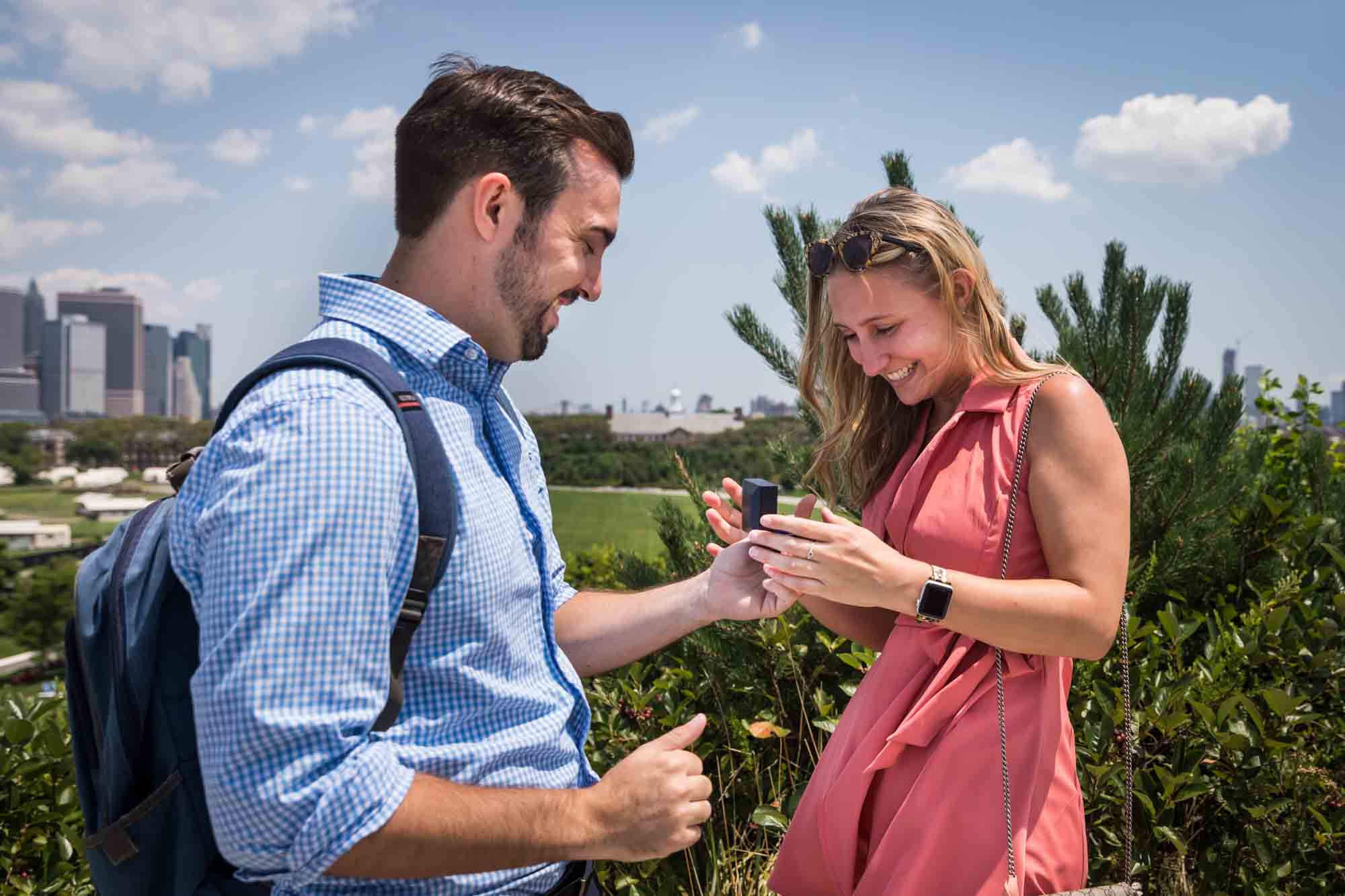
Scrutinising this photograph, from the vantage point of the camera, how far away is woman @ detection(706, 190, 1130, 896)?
1593 millimetres

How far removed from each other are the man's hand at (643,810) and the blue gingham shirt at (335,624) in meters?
0.16

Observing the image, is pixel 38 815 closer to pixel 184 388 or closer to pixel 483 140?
pixel 483 140

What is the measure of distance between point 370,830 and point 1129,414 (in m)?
3.19

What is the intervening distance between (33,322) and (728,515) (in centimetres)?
14184

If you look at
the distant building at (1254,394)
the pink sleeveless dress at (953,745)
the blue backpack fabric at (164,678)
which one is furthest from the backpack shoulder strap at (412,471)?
the distant building at (1254,394)

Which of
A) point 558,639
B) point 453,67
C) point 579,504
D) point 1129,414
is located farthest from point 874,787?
point 579,504

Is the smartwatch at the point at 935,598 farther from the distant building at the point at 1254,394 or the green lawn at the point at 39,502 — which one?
the green lawn at the point at 39,502

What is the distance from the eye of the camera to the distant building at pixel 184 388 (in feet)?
395

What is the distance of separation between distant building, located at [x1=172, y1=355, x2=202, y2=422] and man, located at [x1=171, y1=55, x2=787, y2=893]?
127 metres

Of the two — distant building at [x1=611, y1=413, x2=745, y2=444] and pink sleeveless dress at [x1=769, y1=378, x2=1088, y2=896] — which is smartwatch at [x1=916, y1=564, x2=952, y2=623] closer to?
pink sleeveless dress at [x1=769, y1=378, x2=1088, y2=896]

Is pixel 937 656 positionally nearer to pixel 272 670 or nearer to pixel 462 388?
pixel 462 388

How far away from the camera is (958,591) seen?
1.58 meters

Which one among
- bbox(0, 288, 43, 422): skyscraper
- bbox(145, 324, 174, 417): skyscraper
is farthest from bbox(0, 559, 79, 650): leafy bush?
bbox(145, 324, 174, 417): skyscraper

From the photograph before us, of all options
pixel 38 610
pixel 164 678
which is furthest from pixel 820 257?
pixel 38 610
